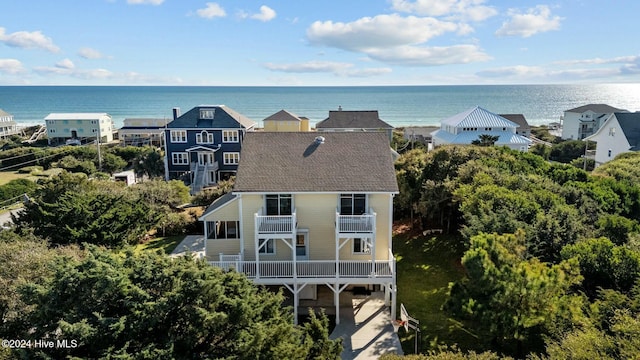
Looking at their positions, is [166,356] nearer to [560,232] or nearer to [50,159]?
[560,232]

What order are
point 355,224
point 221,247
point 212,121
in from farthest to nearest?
1. point 212,121
2. point 221,247
3. point 355,224

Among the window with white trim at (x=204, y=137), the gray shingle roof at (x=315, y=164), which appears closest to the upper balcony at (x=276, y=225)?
the gray shingle roof at (x=315, y=164)

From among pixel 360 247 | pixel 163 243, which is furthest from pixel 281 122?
pixel 360 247

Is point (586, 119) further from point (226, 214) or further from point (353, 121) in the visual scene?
point (226, 214)

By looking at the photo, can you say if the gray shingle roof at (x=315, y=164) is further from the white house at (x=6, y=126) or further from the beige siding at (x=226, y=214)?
the white house at (x=6, y=126)

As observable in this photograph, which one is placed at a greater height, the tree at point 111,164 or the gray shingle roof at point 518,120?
the gray shingle roof at point 518,120

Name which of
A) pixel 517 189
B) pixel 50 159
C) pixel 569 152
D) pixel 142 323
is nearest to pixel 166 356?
pixel 142 323
